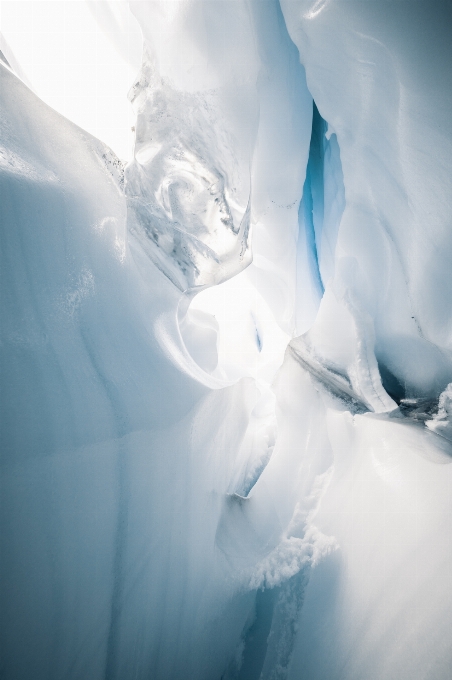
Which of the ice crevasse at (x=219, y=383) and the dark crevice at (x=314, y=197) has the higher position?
the dark crevice at (x=314, y=197)

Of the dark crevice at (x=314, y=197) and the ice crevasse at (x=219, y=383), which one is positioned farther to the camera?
the dark crevice at (x=314, y=197)

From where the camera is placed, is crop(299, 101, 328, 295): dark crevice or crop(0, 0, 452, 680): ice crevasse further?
crop(299, 101, 328, 295): dark crevice

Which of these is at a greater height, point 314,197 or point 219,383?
point 314,197

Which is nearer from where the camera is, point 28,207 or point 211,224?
point 28,207

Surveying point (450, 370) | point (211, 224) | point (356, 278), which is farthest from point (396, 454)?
point (211, 224)

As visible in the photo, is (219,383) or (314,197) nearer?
(219,383)

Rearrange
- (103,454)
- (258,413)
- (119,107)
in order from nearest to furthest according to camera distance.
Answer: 1. (103,454)
2. (119,107)
3. (258,413)

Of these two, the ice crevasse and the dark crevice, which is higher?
the dark crevice

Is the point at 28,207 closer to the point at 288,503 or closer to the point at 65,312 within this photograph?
the point at 65,312
